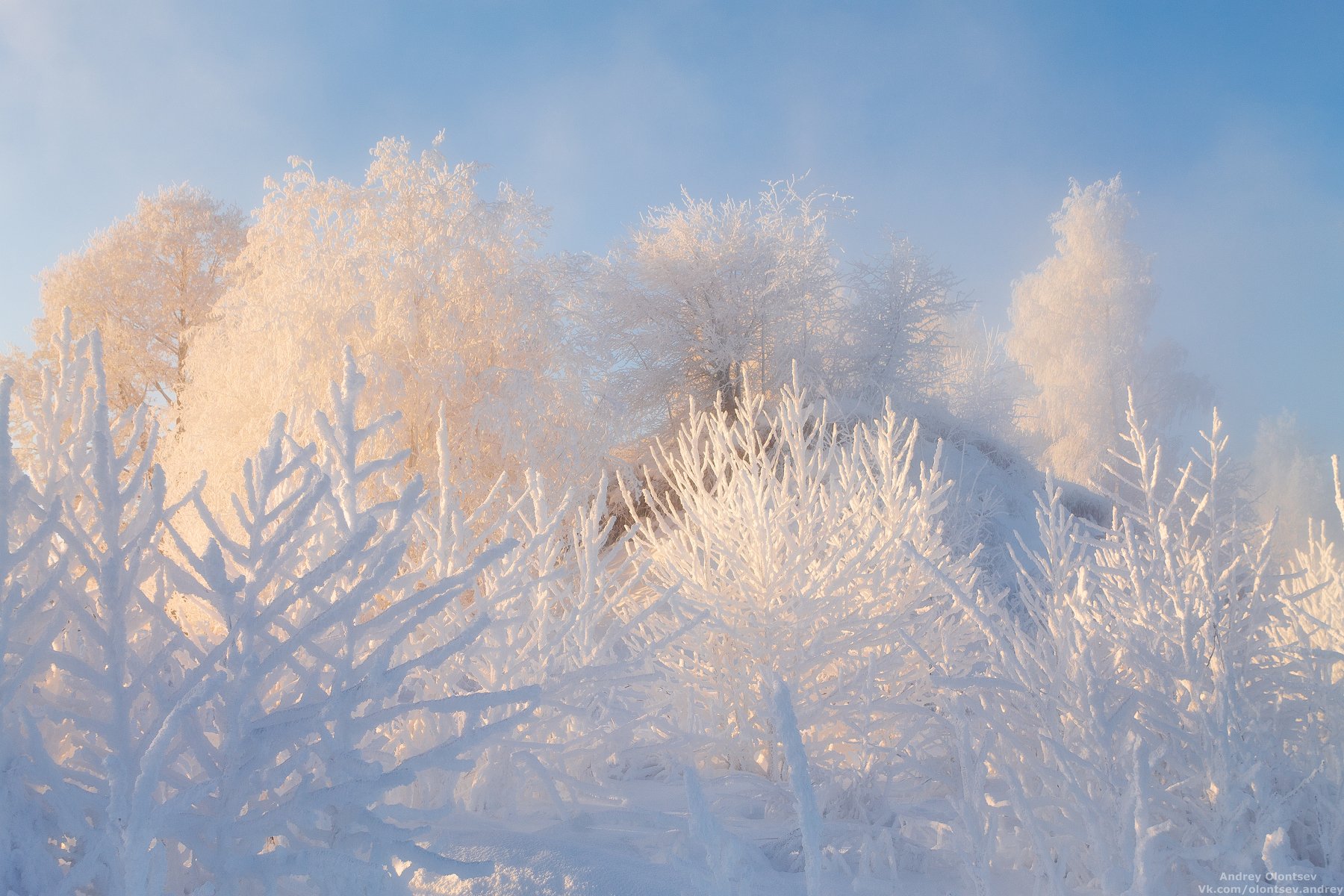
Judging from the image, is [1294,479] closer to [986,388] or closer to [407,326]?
[986,388]

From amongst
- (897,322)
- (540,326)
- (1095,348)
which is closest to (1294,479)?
(1095,348)

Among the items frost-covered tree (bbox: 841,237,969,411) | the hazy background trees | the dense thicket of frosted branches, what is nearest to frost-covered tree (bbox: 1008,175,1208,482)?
the hazy background trees

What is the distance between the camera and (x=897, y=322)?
15961 mm

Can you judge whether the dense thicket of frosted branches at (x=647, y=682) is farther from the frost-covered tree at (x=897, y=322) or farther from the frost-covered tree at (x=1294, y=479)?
the frost-covered tree at (x=1294, y=479)

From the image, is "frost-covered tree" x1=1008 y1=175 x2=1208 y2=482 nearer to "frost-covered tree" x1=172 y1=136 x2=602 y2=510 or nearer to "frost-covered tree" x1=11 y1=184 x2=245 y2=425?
"frost-covered tree" x1=172 y1=136 x2=602 y2=510

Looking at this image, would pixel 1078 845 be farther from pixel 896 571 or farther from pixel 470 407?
pixel 470 407

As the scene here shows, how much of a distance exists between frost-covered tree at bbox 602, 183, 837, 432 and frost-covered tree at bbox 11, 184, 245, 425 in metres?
7.38

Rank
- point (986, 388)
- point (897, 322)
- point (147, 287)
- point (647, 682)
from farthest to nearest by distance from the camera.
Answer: point (986, 388) < point (897, 322) < point (147, 287) < point (647, 682)

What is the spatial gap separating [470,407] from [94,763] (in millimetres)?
8270

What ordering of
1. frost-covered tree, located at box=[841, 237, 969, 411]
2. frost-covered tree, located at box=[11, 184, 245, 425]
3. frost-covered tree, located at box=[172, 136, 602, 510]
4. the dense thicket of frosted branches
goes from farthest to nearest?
frost-covered tree, located at box=[841, 237, 969, 411] → frost-covered tree, located at box=[11, 184, 245, 425] → frost-covered tree, located at box=[172, 136, 602, 510] → the dense thicket of frosted branches

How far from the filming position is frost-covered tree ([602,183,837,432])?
49.9 feet

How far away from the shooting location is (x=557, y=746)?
Answer: 183cm

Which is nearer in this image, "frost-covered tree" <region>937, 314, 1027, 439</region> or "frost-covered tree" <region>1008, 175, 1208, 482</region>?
"frost-covered tree" <region>937, 314, 1027, 439</region>

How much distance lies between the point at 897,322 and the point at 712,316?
3978 millimetres
